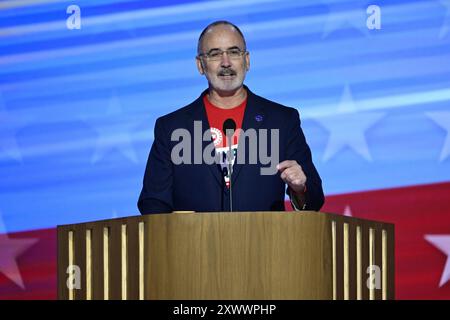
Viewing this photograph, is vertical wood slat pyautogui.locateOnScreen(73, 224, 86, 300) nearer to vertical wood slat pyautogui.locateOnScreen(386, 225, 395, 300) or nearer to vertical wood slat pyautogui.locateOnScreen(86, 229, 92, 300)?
vertical wood slat pyautogui.locateOnScreen(86, 229, 92, 300)

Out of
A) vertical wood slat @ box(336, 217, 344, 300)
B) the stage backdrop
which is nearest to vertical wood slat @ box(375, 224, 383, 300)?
vertical wood slat @ box(336, 217, 344, 300)

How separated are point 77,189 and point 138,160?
1.17ft

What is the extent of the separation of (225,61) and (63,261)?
1.11 meters

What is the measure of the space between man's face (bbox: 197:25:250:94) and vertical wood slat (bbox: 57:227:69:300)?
0.98m

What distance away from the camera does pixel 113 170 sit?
5.75 meters

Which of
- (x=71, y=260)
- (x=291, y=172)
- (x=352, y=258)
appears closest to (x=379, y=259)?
(x=352, y=258)

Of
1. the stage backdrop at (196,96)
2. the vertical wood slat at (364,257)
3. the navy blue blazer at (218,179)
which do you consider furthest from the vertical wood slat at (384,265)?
the stage backdrop at (196,96)

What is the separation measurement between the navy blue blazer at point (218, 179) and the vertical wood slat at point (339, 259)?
0.51 metres

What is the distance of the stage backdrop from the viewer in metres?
5.63

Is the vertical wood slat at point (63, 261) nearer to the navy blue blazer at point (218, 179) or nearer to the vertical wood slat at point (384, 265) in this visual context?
the navy blue blazer at point (218, 179)

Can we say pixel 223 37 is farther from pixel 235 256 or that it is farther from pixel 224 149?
pixel 235 256

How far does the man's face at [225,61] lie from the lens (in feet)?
15.4
